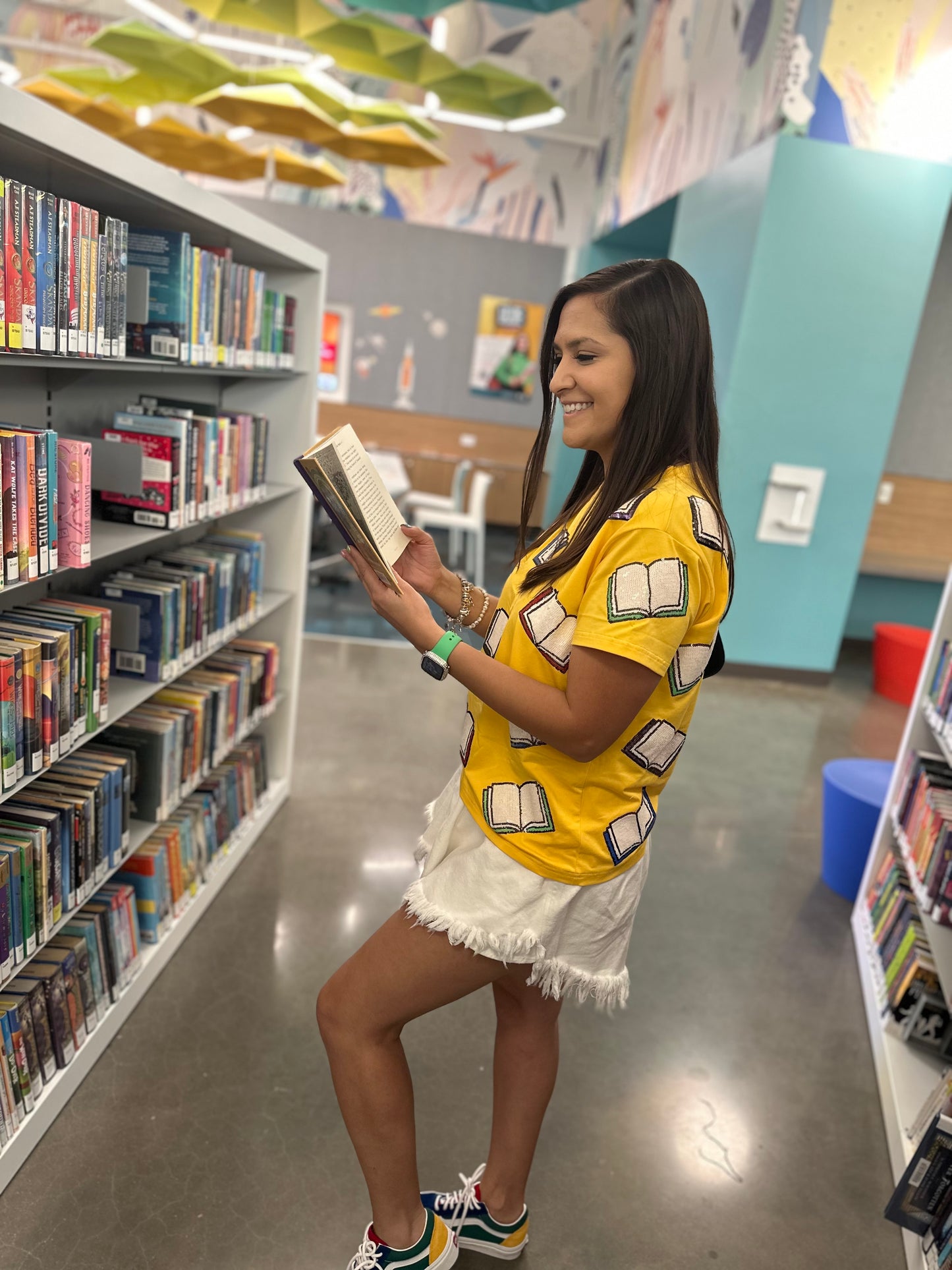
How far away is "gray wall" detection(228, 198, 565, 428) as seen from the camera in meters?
10.7

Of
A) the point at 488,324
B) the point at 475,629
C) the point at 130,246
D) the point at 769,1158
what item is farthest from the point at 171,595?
the point at 488,324

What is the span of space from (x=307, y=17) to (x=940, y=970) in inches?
247

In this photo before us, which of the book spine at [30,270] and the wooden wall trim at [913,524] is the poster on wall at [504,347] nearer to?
the wooden wall trim at [913,524]

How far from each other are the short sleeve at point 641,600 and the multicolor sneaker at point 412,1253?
109 cm

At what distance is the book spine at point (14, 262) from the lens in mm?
1451

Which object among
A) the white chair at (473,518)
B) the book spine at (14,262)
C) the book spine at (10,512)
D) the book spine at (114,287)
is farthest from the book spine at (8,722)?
the white chair at (473,518)

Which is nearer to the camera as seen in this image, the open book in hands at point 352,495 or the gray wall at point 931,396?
the open book in hands at point 352,495

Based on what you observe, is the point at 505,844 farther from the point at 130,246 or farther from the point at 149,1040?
the point at 130,246

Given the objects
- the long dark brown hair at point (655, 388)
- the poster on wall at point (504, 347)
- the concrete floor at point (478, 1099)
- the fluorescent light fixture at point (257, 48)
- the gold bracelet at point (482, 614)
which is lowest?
the concrete floor at point (478, 1099)

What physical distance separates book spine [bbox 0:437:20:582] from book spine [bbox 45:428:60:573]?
0.09 meters

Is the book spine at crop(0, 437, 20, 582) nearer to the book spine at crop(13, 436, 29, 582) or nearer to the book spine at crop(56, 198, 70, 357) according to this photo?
the book spine at crop(13, 436, 29, 582)

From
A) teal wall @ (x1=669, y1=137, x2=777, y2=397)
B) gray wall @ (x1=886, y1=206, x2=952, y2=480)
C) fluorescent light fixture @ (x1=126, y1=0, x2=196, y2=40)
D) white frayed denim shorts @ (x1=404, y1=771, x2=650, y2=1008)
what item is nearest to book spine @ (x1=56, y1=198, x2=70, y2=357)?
white frayed denim shorts @ (x1=404, y1=771, x2=650, y2=1008)

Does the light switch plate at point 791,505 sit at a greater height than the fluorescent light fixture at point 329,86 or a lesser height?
lesser

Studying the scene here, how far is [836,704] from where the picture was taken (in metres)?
5.99
